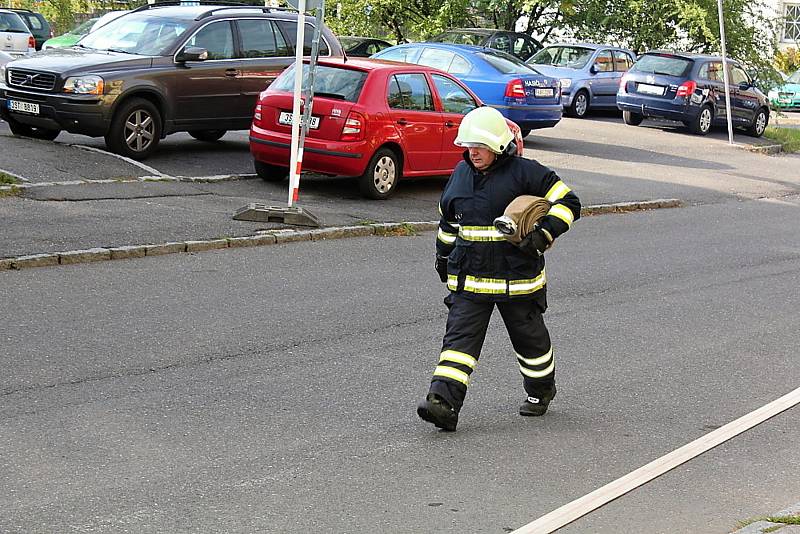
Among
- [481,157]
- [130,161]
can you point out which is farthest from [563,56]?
[481,157]

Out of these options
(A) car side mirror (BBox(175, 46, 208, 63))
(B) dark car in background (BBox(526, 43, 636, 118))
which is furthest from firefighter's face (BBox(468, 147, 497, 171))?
(B) dark car in background (BBox(526, 43, 636, 118))

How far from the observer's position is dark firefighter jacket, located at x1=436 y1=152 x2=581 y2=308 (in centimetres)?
658

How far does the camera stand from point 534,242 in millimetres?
6457

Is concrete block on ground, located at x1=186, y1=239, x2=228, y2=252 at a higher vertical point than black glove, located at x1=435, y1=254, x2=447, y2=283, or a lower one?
lower

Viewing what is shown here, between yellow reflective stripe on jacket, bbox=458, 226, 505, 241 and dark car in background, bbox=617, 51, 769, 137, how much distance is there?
22184 mm

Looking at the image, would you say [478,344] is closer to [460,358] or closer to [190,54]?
[460,358]

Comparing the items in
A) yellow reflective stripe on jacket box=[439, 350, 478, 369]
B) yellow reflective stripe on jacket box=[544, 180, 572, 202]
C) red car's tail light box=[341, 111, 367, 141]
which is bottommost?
yellow reflective stripe on jacket box=[439, 350, 478, 369]

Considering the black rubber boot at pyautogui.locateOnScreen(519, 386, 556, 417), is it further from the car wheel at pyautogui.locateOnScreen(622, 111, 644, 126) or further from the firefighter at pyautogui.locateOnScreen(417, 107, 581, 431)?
the car wheel at pyautogui.locateOnScreen(622, 111, 644, 126)

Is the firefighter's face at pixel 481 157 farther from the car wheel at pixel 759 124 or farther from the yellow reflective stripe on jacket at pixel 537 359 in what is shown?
the car wheel at pixel 759 124

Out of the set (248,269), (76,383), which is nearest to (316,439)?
(76,383)

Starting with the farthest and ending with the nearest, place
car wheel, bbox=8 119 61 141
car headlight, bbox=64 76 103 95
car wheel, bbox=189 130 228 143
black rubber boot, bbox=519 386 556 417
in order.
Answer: car wheel, bbox=189 130 228 143 → car wheel, bbox=8 119 61 141 → car headlight, bbox=64 76 103 95 → black rubber boot, bbox=519 386 556 417

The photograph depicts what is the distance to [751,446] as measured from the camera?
6.76 metres

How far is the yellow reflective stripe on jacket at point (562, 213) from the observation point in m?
6.51

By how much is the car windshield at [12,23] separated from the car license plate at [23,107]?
18944 mm
